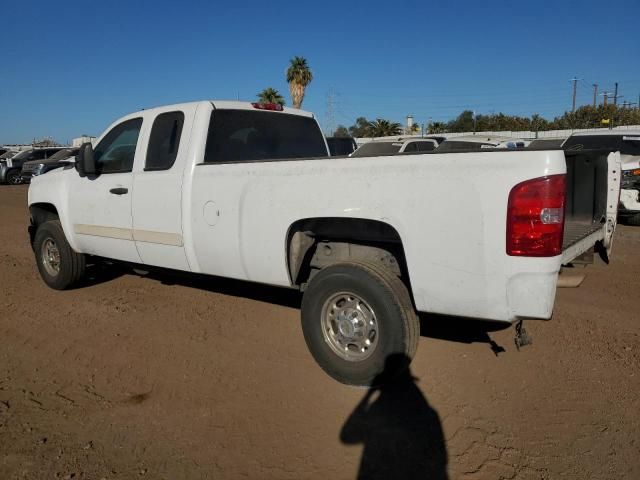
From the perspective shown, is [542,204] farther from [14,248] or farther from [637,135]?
[637,135]

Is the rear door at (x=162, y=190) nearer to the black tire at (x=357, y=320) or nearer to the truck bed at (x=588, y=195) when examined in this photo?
the black tire at (x=357, y=320)

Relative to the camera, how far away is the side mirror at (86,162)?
17.6 ft

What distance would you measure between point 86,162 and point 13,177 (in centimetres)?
2581

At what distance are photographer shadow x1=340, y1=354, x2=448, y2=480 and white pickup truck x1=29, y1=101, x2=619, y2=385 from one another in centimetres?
19

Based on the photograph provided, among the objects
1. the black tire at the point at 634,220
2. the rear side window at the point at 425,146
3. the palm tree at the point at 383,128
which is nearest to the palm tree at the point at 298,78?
the palm tree at the point at 383,128

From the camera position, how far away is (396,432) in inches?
127

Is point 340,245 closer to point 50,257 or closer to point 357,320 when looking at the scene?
point 357,320

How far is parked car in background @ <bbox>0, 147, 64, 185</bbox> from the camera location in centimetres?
2698

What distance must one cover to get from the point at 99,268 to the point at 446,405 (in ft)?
18.1

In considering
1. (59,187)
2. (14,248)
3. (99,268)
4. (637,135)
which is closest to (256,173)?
(59,187)

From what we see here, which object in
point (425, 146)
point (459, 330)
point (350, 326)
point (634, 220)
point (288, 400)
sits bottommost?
point (634, 220)

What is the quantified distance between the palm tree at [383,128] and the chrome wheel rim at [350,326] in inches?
2052

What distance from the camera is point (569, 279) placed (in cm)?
356

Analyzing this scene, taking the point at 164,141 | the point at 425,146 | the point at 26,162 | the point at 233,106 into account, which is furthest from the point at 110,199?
the point at 26,162
